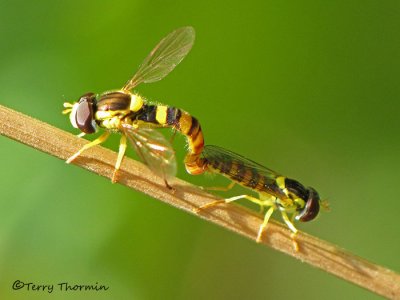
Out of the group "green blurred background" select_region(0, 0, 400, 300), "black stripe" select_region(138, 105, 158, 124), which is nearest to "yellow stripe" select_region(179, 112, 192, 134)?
"black stripe" select_region(138, 105, 158, 124)

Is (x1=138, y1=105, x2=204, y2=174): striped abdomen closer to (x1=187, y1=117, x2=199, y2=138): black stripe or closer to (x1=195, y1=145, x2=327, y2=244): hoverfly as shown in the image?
(x1=187, y1=117, x2=199, y2=138): black stripe

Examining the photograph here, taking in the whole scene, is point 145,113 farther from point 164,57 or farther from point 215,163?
point 215,163

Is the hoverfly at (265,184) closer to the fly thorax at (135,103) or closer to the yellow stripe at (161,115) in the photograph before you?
the yellow stripe at (161,115)

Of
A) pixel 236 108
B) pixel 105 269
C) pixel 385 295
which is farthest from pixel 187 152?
pixel 385 295

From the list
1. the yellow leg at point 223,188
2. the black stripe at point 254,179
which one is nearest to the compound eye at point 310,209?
the black stripe at point 254,179

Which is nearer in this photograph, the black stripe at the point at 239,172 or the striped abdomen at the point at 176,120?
the striped abdomen at the point at 176,120

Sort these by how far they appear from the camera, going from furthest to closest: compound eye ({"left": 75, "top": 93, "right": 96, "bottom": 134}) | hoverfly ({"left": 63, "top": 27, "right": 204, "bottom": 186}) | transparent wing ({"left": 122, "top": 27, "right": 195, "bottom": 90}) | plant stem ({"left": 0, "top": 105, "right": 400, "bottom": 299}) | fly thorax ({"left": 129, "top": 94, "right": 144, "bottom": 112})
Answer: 1. transparent wing ({"left": 122, "top": 27, "right": 195, "bottom": 90})
2. fly thorax ({"left": 129, "top": 94, "right": 144, "bottom": 112})
3. compound eye ({"left": 75, "top": 93, "right": 96, "bottom": 134})
4. hoverfly ({"left": 63, "top": 27, "right": 204, "bottom": 186})
5. plant stem ({"left": 0, "top": 105, "right": 400, "bottom": 299})

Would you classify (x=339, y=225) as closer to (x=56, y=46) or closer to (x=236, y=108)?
(x=236, y=108)
